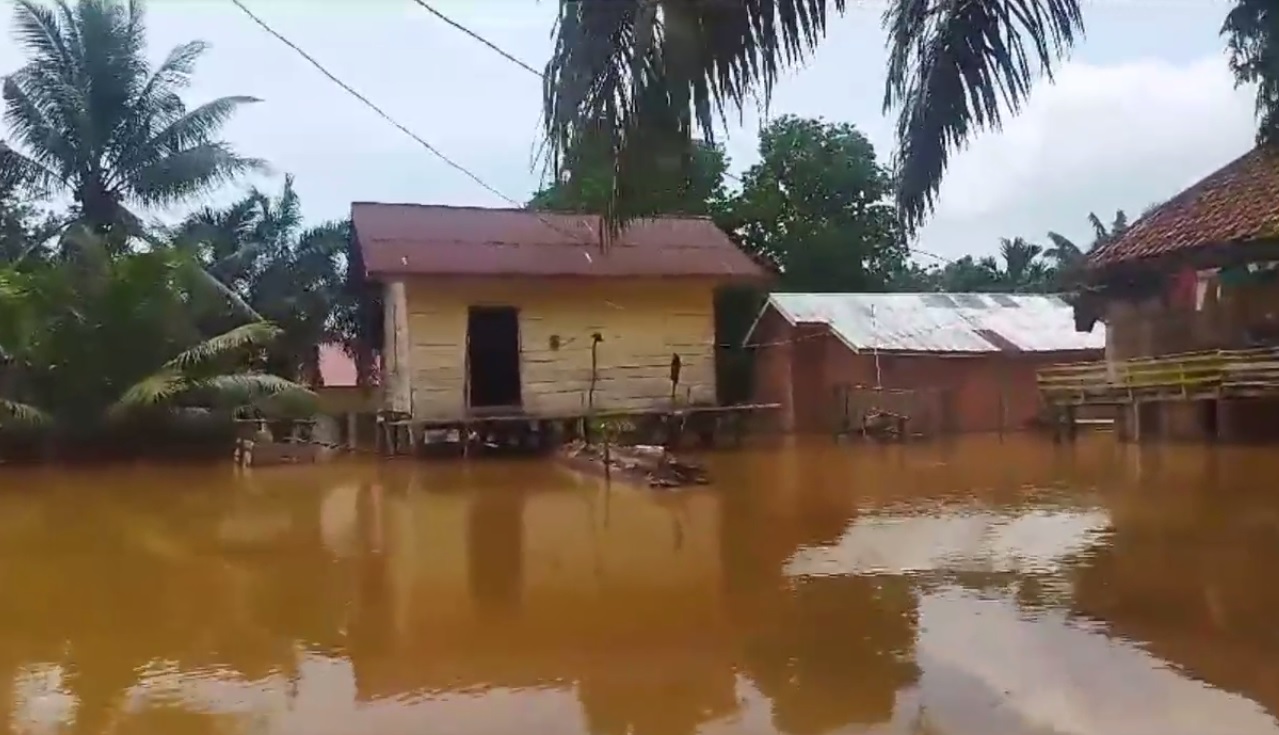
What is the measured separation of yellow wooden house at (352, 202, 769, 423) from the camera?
18406mm

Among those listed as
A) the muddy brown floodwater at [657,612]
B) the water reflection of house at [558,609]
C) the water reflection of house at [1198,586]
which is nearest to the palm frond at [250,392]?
the muddy brown floodwater at [657,612]

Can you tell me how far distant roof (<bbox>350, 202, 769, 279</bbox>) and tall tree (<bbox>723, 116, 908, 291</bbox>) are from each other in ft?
22.6

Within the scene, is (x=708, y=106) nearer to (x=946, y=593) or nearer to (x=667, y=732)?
(x=667, y=732)

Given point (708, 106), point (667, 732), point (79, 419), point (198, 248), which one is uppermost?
point (198, 248)

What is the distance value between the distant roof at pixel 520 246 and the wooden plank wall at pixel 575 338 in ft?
1.03

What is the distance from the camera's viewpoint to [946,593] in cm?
727

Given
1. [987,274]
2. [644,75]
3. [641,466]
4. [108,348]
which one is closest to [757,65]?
[644,75]

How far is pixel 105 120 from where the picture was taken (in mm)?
21656

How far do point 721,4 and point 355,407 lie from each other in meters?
18.1

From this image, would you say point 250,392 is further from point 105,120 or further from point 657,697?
point 657,697

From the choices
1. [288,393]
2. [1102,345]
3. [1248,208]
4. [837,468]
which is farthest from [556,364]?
[1102,345]

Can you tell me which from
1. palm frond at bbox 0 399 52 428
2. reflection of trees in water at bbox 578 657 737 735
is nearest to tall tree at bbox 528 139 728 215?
reflection of trees in water at bbox 578 657 737 735

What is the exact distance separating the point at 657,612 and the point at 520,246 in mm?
13193

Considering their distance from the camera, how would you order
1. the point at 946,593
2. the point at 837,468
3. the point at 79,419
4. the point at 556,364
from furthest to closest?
1. the point at 556,364
2. the point at 79,419
3. the point at 837,468
4. the point at 946,593
